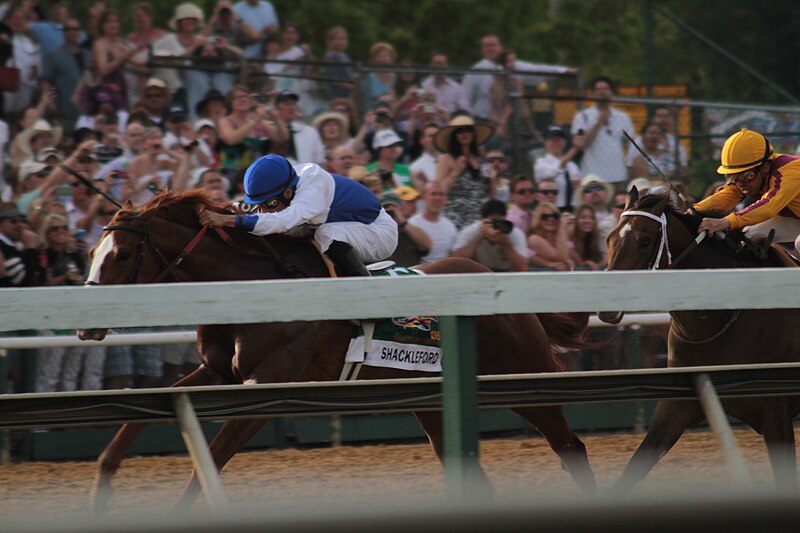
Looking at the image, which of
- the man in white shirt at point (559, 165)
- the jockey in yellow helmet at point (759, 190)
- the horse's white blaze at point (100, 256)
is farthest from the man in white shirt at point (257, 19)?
the jockey in yellow helmet at point (759, 190)

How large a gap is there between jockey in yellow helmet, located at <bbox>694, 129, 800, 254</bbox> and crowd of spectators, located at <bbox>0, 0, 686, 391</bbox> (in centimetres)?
263

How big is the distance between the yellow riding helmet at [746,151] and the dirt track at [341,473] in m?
1.54

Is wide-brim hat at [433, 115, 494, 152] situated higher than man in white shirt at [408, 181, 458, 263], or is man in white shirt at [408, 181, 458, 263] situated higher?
wide-brim hat at [433, 115, 494, 152]

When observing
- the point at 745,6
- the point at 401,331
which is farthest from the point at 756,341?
the point at 745,6

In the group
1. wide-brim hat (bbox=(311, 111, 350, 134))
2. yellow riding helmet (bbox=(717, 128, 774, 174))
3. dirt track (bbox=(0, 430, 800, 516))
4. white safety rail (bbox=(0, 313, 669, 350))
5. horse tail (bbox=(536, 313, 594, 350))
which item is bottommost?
dirt track (bbox=(0, 430, 800, 516))

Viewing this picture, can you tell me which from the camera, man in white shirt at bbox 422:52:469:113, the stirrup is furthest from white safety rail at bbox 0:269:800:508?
man in white shirt at bbox 422:52:469:113

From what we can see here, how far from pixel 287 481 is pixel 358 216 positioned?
1753 mm

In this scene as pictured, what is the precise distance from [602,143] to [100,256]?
5.77m

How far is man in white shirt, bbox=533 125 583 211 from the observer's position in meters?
9.81

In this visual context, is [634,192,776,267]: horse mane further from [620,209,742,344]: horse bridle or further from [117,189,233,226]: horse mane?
[117,189,233,226]: horse mane

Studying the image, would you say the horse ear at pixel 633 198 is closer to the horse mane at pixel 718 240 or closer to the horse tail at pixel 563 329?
the horse mane at pixel 718 240

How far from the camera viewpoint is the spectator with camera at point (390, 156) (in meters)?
9.50

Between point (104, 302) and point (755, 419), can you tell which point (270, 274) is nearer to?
point (755, 419)

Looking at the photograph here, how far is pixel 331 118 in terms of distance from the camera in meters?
9.51
